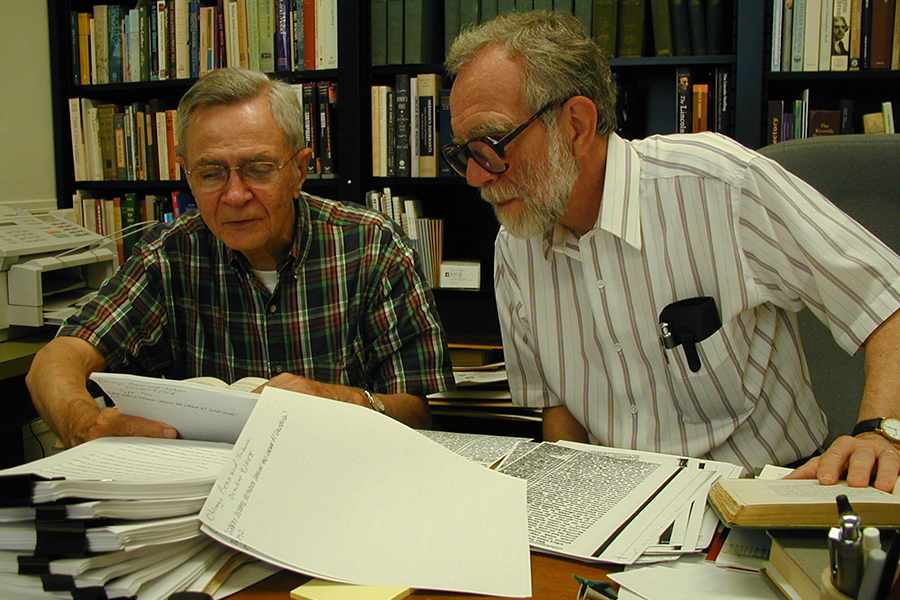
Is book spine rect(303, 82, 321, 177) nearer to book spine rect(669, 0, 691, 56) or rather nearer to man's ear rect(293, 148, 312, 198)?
man's ear rect(293, 148, 312, 198)

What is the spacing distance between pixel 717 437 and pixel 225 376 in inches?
36.4

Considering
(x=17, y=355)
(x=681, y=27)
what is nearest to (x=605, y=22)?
(x=681, y=27)

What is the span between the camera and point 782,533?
0.61m

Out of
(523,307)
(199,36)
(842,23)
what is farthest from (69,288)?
(842,23)

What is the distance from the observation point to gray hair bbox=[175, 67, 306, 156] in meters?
1.36

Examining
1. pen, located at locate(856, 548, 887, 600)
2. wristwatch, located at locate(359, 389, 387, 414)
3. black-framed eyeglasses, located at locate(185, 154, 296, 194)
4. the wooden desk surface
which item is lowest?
wristwatch, located at locate(359, 389, 387, 414)

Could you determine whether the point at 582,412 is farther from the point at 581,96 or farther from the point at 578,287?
the point at 581,96

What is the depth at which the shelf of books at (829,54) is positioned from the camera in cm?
198

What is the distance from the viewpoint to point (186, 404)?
0.80 metres

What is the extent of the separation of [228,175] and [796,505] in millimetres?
1099

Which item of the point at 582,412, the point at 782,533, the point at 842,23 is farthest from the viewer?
the point at 842,23

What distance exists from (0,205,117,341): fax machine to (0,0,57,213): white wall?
450 mm

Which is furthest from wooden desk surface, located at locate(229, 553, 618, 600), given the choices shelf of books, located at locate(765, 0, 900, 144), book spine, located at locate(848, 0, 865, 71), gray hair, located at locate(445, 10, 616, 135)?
book spine, located at locate(848, 0, 865, 71)

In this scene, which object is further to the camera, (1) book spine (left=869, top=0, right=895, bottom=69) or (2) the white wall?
(2) the white wall
